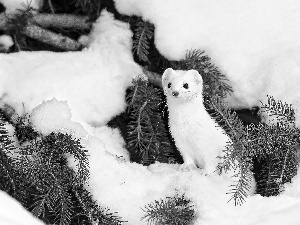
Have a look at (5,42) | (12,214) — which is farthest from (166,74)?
(12,214)

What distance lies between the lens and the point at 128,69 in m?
2.61

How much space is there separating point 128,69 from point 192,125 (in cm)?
39

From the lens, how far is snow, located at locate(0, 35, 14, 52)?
103 inches

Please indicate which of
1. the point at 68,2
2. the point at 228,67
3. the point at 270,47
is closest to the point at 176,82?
the point at 228,67

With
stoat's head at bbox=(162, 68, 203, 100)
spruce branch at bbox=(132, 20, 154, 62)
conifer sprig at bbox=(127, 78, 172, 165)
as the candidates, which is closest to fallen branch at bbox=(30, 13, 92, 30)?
spruce branch at bbox=(132, 20, 154, 62)

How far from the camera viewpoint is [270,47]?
2.54 metres

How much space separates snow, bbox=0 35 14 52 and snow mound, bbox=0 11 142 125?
9cm

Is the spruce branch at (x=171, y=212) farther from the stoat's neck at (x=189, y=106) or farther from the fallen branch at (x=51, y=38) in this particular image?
the fallen branch at (x=51, y=38)

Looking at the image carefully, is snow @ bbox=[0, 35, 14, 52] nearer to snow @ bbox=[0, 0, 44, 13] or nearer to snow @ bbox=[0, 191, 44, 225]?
snow @ bbox=[0, 0, 44, 13]

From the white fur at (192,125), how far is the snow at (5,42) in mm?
731

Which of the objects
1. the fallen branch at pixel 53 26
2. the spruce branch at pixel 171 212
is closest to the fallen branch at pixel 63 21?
the fallen branch at pixel 53 26

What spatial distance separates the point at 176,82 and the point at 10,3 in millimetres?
846

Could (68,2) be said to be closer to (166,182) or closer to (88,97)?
(88,97)

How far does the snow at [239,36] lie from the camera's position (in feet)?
8.26
